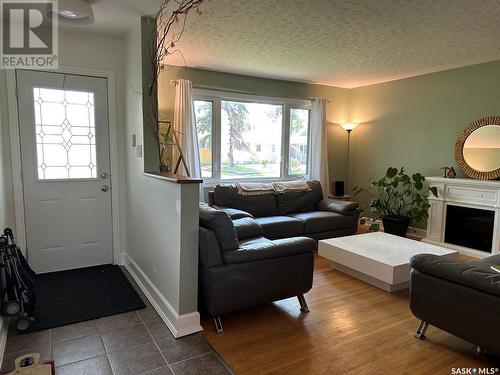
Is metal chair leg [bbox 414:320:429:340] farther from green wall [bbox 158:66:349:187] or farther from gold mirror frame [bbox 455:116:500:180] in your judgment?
green wall [bbox 158:66:349:187]

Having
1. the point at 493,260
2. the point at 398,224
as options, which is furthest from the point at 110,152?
the point at 398,224

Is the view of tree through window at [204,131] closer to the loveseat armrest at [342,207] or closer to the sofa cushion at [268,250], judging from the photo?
the loveseat armrest at [342,207]

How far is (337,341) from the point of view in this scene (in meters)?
2.33

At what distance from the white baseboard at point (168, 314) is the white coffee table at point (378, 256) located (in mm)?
1716

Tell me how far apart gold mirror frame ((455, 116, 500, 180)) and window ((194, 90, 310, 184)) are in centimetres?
236

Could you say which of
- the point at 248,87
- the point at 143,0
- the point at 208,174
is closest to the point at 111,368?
the point at 143,0

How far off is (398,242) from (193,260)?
8.32 feet

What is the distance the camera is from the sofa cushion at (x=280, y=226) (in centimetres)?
414

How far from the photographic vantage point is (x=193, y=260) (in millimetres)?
2381

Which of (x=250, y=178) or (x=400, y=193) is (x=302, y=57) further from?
A: (x=400, y=193)

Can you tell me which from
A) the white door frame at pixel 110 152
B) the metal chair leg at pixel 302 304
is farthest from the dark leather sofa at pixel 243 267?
the white door frame at pixel 110 152

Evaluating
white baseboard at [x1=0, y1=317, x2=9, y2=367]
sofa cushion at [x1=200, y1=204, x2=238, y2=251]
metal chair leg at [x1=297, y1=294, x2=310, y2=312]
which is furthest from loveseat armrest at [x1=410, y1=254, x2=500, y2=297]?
white baseboard at [x1=0, y1=317, x2=9, y2=367]

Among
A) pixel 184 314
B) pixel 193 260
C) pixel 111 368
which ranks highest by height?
pixel 193 260

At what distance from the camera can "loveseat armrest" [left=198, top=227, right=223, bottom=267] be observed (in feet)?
7.70
